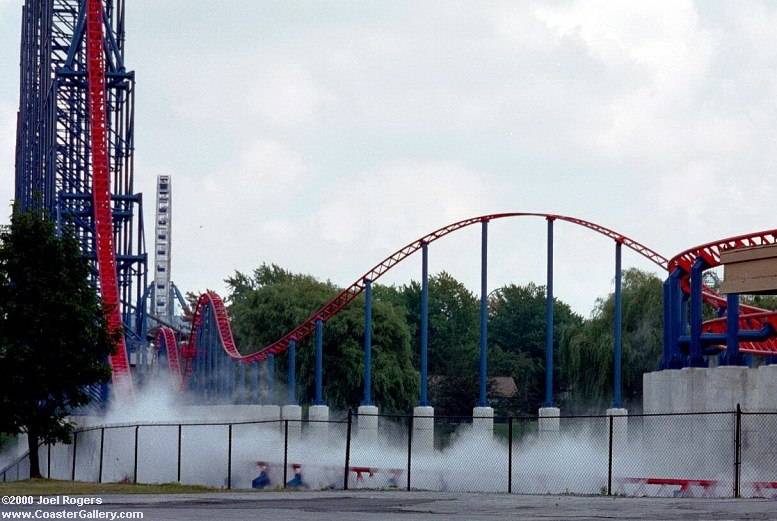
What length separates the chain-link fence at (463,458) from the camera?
2882 cm

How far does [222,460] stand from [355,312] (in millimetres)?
43084

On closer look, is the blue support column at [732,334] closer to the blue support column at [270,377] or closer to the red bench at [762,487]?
the red bench at [762,487]

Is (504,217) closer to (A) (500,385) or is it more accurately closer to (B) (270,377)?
(B) (270,377)

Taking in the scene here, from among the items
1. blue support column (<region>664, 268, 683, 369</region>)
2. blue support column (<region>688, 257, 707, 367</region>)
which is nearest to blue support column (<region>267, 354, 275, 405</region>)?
blue support column (<region>664, 268, 683, 369</region>)

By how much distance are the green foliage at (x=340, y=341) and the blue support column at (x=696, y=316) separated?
44.3m

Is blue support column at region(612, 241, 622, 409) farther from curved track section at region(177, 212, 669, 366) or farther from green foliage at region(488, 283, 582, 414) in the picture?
green foliage at region(488, 283, 582, 414)

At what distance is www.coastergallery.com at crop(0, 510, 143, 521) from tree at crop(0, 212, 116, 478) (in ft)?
57.2

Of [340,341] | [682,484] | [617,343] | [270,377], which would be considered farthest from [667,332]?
[340,341]

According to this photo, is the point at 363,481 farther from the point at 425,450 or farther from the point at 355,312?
the point at 355,312

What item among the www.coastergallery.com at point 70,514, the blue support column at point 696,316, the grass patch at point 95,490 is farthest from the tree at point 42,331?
the www.coastergallery.com at point 70,514

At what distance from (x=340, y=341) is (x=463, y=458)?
137ft

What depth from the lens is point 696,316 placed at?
1425 inches

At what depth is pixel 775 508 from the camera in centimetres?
2012

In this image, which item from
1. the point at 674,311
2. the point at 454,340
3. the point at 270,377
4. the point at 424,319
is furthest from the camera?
the point at 454,340
